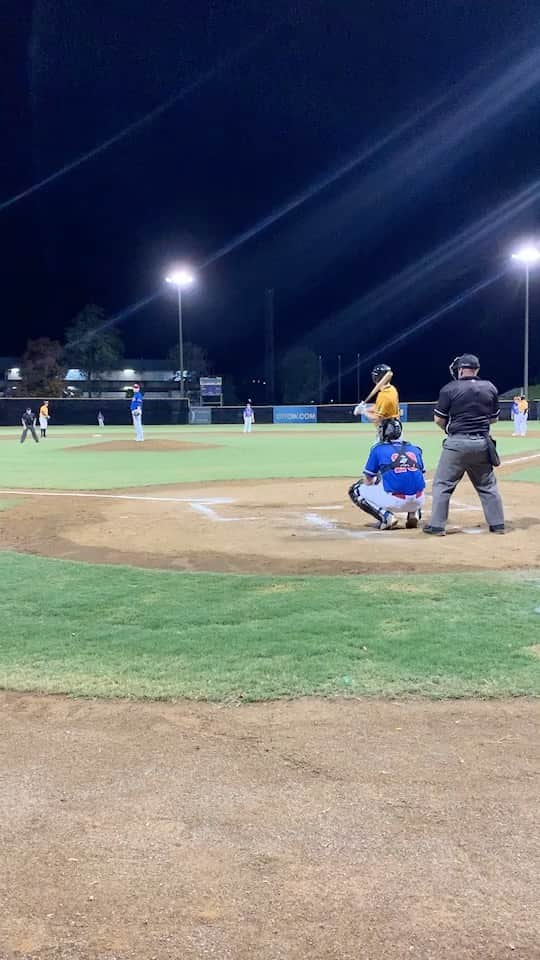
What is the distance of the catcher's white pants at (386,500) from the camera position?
332 inches

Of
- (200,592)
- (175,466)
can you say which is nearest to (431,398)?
(175,466)

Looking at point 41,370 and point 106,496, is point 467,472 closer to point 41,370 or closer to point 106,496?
point 106,496

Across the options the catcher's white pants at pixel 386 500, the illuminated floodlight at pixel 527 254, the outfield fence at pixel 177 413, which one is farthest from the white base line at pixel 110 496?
the illuminated floodlight at pixel 527 254

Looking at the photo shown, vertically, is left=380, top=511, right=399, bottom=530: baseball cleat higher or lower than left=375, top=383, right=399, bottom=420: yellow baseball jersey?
lower

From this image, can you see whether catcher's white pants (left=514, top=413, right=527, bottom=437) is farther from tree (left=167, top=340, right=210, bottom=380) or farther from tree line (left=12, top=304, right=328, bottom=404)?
tree (left=167, top=340, right=210, bottom=380)

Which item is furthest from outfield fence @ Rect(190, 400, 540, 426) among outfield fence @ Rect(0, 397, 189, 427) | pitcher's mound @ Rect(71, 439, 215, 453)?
pitcher's mound @ Rect(71, 439, 215, 453)

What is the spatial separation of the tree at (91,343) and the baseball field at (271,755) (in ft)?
281

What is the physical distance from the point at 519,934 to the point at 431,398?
110m

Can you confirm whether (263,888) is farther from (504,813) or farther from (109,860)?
(504,813)

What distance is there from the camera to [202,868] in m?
2.30

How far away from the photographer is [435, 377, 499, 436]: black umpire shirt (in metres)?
7.78

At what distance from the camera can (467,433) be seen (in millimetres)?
7809

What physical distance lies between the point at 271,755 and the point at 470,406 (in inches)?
219

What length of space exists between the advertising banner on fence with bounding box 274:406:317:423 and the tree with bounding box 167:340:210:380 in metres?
39.6
